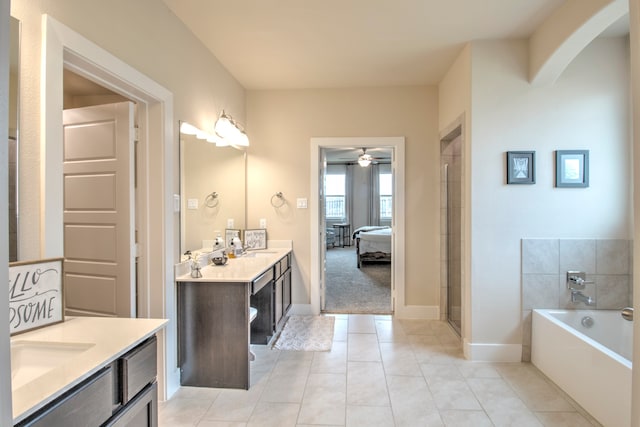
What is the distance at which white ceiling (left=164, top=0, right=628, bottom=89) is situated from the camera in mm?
2271

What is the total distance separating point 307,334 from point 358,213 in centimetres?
668

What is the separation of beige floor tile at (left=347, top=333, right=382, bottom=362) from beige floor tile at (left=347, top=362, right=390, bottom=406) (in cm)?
9

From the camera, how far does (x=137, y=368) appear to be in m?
1.18

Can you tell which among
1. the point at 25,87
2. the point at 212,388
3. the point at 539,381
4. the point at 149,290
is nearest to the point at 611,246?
the point at 539,381

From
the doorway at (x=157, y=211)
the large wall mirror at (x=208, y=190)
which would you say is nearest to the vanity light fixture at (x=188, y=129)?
the large wall mirror at (x=208, y=190)

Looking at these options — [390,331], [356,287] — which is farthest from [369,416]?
[356,287]

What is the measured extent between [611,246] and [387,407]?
2.18m

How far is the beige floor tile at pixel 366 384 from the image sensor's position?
2186 mm

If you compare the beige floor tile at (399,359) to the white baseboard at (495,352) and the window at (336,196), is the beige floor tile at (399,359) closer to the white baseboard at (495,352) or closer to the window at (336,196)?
the white baseboard at (495,352)

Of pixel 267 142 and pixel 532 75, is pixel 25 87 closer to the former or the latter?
pixel 267 142

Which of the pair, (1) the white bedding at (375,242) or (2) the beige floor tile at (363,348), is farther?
(1) the white bedding at (375,242)

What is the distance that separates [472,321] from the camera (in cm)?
276

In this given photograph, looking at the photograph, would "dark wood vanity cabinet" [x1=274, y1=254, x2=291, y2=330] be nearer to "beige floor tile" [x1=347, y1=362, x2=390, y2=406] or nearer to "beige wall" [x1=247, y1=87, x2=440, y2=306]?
"beige wall" [x1=247, y1=87, x2=440, y2=306]

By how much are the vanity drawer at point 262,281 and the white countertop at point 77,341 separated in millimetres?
1113
